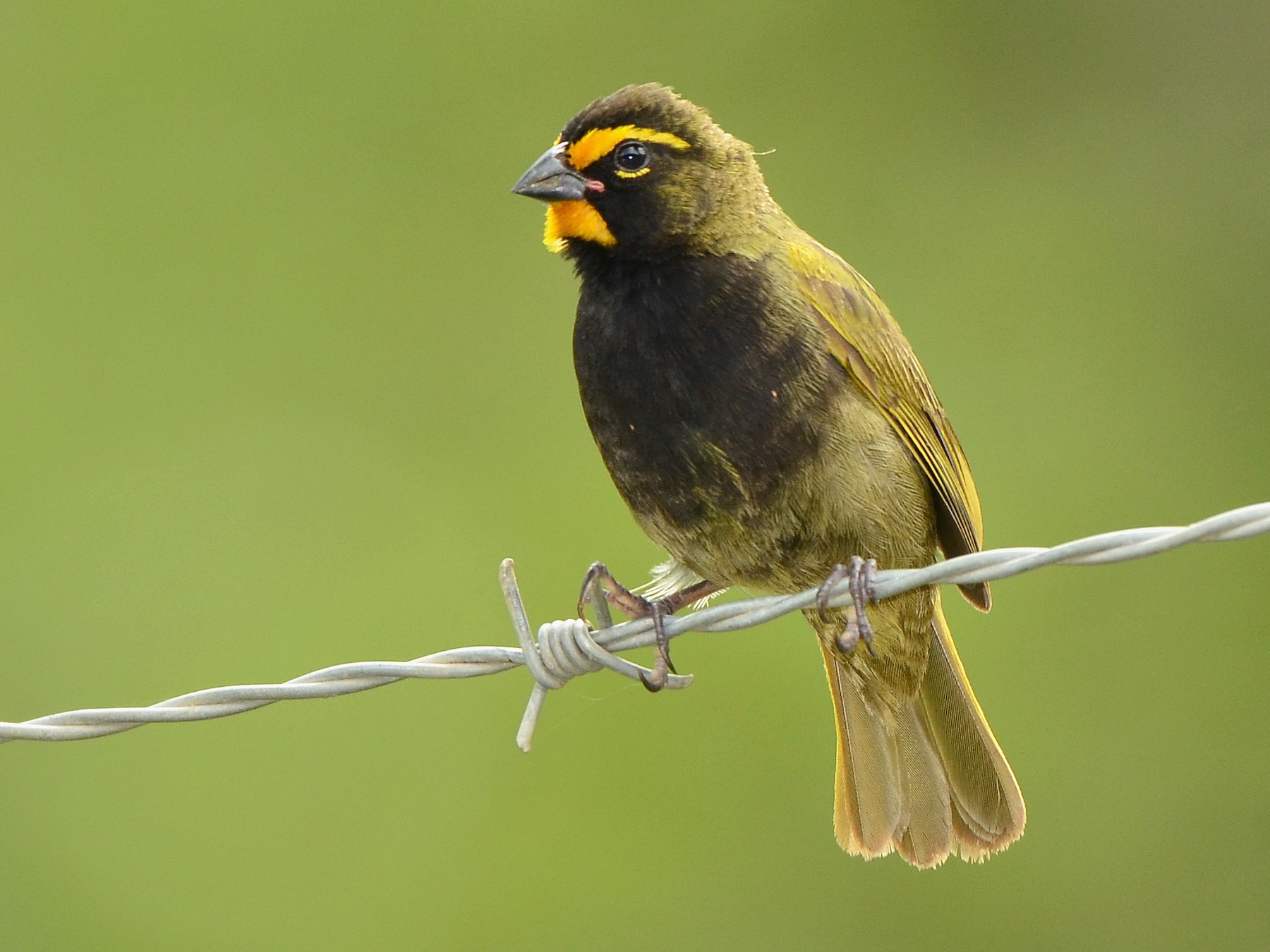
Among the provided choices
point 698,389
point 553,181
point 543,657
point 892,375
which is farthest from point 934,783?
point 553,181

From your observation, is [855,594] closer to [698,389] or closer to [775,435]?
[775,435]

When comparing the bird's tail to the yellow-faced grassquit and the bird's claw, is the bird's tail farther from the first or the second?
the bird's claw

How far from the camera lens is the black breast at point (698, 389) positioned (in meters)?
3.93

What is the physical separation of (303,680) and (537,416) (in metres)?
5.22

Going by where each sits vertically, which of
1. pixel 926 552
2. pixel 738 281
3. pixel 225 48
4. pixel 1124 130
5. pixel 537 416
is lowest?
pixel 926 552

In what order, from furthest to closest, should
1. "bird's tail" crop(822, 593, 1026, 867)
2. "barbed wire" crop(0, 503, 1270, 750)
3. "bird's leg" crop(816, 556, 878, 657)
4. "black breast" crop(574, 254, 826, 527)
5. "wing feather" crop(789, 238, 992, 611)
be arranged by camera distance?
"bird's tail" crop(822, 593, 1026, 867) < "wing feather" crop(789, 238, 992, 611) < "black breast" crop(574, 254, 826, 527) < "bird's leg" crop(816, 556, 878, 657) < "barbed wire" crop(0, 503, 1270, 750)

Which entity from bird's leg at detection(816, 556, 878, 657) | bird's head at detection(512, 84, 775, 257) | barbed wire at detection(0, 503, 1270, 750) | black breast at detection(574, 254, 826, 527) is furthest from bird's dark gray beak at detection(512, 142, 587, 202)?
barbed wire at detection(0, 503, 1270, 750)

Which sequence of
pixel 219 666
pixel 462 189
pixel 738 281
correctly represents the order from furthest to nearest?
pixel 462 189 → pixel 219 666 → pixel 738 281

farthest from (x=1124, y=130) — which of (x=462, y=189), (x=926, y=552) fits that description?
(x=926, y=552)

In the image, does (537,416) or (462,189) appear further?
(462,189)

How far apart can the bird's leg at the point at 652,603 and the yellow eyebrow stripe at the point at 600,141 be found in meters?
1.00

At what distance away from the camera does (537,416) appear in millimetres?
8438

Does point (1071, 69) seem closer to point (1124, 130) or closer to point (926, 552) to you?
point (1124, 130)

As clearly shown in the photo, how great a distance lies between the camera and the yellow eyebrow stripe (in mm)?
4324
